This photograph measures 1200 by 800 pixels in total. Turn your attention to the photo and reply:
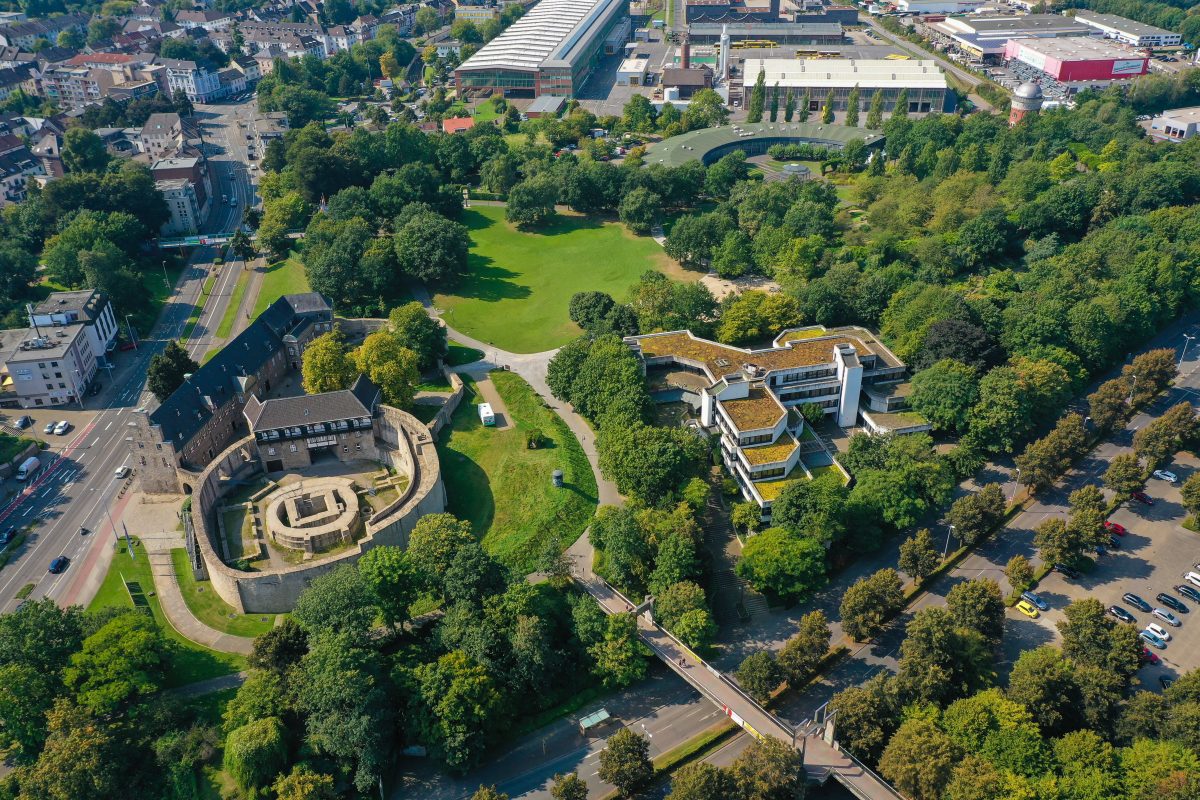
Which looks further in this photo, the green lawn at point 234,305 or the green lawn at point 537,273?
the green lawn at point 537,273

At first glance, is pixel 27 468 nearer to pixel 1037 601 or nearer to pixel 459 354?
pixel 459 354

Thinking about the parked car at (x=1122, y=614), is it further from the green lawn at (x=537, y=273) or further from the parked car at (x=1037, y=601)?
the green lawn at (x=537, y=273)

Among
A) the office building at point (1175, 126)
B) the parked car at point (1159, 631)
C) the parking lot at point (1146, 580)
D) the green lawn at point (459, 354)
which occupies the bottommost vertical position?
the parking lot at point (1146, 580)

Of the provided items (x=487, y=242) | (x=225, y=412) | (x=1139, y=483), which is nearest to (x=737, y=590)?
(x=1139, y=483)

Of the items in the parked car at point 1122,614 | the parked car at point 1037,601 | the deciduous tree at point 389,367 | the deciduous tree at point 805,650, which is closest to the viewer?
the deciduous tree at point 805,650

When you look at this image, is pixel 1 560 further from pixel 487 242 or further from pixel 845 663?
pixel 487 242

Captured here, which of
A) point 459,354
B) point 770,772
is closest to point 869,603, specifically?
point 770,772

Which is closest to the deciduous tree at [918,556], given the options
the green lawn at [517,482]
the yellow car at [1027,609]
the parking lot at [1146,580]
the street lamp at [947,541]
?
the street lamp at [947,541]
